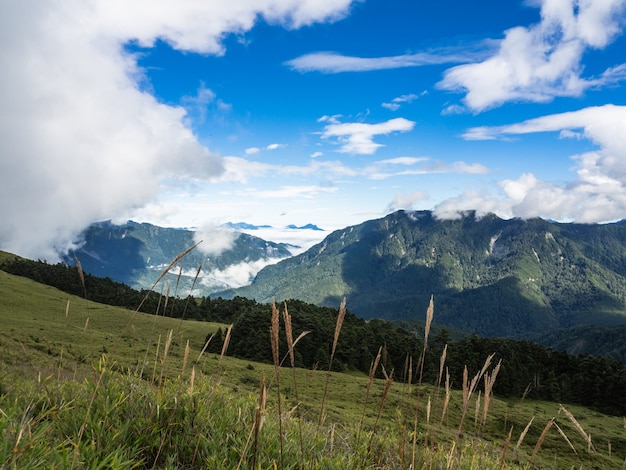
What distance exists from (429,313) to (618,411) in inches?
4496

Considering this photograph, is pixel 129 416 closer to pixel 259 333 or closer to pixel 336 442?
pixel 336 442

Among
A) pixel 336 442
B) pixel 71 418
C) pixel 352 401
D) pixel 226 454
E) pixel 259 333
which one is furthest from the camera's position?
pixel 259 333

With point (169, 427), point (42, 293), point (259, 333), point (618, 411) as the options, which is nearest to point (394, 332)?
point (259, 333)

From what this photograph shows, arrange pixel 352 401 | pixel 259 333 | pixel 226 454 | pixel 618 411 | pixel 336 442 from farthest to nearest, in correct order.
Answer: pixel 259 333 < pixel 618 411 < pixel 352 401 < pixel 336 442 < pixel 226 454

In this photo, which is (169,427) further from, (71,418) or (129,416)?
(71,418)

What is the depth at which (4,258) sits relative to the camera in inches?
7072

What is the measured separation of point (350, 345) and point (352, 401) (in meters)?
47.1

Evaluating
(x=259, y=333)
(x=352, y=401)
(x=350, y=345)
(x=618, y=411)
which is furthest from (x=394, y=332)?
(x=352, y=401)

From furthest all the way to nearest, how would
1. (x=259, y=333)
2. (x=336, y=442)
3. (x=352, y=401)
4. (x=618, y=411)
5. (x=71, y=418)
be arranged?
1. (x=259, y=333)
2. (x=618, y=411)
3. (x=352, y=401)
4. (x=336, y=442)
5. (x=71, y=418)

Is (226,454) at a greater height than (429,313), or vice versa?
(429,313)

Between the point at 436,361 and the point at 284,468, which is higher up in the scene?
the point at 284,468

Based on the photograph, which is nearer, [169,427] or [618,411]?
[169,427]

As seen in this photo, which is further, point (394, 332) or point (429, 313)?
point (394, 332)

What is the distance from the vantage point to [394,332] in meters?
114
